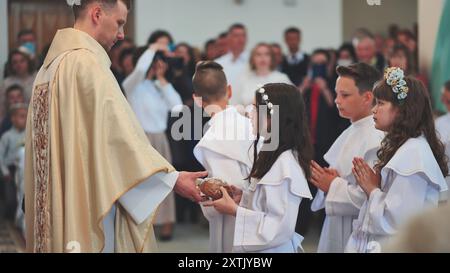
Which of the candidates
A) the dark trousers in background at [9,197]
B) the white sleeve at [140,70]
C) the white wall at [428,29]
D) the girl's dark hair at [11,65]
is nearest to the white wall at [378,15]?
the white wall at [428,29]

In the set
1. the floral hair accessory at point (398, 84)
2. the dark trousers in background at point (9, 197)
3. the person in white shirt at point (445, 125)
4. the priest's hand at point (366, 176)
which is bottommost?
the dark trousers in background at point (9, 197)

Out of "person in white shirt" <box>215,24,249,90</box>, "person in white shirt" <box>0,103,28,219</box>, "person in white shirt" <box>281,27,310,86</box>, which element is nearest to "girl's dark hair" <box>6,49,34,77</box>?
"person in white shirt" <box>0,103,28,219</box>

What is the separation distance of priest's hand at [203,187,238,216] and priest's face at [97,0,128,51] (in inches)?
29.9

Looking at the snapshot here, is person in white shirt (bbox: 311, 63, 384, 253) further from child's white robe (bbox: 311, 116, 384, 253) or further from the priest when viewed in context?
the priest

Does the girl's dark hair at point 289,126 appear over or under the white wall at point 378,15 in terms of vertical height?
under

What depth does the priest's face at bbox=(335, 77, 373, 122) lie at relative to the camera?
3.62 metres

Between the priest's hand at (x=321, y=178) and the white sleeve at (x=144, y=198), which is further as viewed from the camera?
the priest's hand at (x=321, y=178)

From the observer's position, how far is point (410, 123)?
10.7 feet

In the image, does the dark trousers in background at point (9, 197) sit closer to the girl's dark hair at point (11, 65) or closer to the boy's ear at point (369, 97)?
the girl's dark hair at point (11, 65)

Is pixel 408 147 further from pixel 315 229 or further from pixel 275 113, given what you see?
pixel 315 229

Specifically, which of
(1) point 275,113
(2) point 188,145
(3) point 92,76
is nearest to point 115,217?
(3) point 92,76

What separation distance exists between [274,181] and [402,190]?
0.49m

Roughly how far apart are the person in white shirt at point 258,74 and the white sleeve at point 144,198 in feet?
7.10

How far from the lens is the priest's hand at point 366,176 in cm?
329
